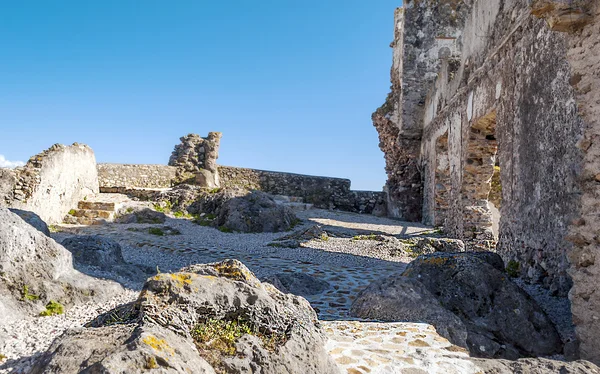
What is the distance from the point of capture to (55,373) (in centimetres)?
181

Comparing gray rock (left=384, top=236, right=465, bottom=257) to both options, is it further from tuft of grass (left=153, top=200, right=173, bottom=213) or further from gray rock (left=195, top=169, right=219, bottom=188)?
gray rock (left=195, top=169, right=219, bottom=188)

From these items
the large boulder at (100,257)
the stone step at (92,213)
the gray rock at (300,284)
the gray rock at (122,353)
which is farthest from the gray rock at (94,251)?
the stone step at (92,213)

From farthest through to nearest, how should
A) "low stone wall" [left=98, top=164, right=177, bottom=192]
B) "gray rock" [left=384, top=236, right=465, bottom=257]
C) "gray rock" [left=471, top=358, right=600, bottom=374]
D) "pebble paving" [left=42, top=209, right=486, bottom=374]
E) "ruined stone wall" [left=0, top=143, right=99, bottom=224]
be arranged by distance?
"low stone wall" [left=98, top=164, right=177, bottom=192] < "ruined stone wall" [left=0, top=143, right=99, bottom=224] < "gray rock" [left=384, top=236, right=465, bottom=257] < "pebble paving" [left=42, top=209, right=486, bottom=374] < "gray rock" [left=471, top=358, right=600, bottom=374]

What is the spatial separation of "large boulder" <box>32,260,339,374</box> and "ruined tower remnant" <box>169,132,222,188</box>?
16073 mm

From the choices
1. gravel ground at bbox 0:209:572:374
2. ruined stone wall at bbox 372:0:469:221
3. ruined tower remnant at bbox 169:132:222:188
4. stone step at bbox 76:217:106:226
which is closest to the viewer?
gravel ground at bbox 0:209:572:374

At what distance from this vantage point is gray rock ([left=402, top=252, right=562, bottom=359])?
3648 mm

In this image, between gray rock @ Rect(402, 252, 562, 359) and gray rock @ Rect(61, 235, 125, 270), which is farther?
gray rock @ Rect(61, 235, 125, 270)

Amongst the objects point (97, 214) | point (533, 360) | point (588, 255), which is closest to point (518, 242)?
point (588, 255)

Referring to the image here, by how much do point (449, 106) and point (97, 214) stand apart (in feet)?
31.4

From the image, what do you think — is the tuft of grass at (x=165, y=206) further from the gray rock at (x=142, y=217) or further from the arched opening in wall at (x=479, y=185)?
the arched opening in wall at (x=479, y=185)

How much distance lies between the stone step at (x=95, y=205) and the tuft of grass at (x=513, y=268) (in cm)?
1007

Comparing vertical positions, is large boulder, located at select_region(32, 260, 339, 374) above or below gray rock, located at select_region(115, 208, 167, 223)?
below

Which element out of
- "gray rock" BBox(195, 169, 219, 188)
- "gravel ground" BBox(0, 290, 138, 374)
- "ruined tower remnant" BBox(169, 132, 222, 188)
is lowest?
"gravel ground" BBox(0, 290, 138, 374)

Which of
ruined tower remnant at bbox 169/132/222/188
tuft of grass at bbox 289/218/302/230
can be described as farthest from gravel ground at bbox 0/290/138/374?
ruined tower remnant at bbox 169/132/222/188
